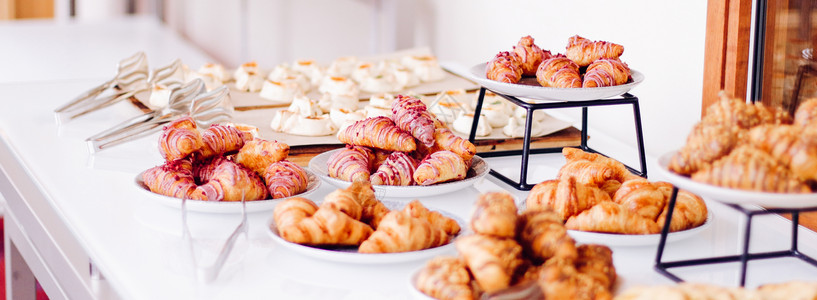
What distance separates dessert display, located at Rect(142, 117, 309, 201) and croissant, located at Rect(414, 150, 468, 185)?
0.50ft

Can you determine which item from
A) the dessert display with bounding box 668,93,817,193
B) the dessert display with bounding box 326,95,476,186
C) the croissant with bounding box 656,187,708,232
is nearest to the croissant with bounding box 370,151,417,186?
the dessert display with bounding box 326,95,476,186

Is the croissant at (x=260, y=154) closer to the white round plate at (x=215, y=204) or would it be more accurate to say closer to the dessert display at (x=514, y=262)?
the white round plate at (x=215, y=204)

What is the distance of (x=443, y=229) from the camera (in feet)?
3.25

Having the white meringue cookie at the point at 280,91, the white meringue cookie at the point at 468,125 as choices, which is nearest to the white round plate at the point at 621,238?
the white meringue cookie at the point at 468,125

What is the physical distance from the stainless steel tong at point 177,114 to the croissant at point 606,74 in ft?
2.29

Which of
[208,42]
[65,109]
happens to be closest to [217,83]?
[65,109]

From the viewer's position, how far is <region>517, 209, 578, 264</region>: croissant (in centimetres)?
80

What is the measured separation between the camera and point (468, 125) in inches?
63.5

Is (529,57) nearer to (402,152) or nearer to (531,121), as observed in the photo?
(531,121)

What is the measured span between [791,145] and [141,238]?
71cm

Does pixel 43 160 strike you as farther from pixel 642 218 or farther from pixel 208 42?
pixel 208 42

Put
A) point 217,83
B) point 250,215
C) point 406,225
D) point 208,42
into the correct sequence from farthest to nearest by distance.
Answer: point 208,42, point 217,83, point 250,215, point 406,225

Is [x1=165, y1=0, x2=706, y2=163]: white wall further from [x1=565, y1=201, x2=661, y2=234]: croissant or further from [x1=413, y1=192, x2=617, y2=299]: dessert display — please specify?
[x1=413, y1=192, x2=617, y2=299]: dessert display

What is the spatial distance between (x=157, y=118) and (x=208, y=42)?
129 inches
